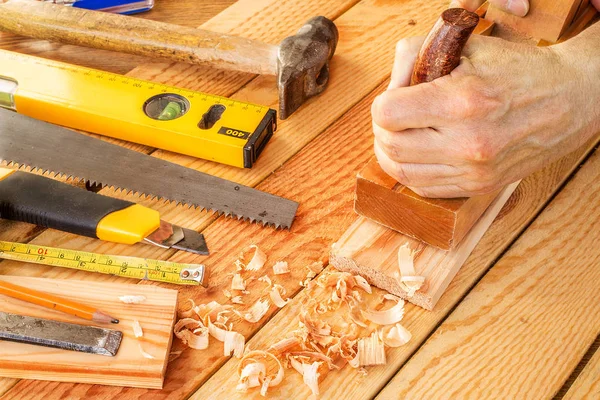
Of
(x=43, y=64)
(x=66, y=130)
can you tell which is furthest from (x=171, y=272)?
(x=43, y=64)

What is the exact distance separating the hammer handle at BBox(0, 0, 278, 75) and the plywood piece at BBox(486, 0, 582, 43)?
1.89 feet

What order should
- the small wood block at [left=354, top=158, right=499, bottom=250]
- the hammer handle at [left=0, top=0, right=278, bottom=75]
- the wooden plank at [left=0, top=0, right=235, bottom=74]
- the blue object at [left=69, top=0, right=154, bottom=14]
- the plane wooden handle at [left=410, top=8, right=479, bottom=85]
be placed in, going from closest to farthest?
the plane wooden handle at [left=410, top=8, right=479, bottom=85]
the small wood block at [left=354, top=158, right=499, bottom=250]
the hammer handle at [left=0, top=0, right=278, bottom=75]
the wooden plank at [left=0, top=0, right=235, bottom=74]
the blue object at [left=69, top=0, right=154, bottom=14]

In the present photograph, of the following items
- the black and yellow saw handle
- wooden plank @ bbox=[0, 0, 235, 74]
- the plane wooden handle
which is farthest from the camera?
wooden plank @ bbox=[0, 0, 235, 74]

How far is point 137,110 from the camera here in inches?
67.9

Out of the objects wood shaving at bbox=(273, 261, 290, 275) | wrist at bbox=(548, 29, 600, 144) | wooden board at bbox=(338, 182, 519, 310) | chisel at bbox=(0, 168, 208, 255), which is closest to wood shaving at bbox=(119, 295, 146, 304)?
chisel at bbox=(0, 168, 208, 255)

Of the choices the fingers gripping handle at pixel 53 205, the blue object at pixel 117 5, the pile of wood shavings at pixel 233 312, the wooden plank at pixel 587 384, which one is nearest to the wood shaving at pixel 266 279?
the pile of wood shavings at pixel 233 312

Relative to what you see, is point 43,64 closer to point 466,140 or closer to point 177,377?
point 177,377

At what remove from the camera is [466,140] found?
48.9 inches

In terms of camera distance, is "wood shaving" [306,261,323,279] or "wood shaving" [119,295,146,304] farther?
"wood shaving" [306,261,323,279]

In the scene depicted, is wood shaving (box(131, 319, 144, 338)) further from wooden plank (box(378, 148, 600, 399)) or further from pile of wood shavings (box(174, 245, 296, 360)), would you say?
wooden plank (box(378, 148, 600, 399))

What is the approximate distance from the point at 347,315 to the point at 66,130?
0.82m

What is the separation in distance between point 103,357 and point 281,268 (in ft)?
1.30

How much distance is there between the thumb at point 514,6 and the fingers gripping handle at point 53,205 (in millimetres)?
1011

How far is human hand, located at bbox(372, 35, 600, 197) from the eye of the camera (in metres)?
1.23
